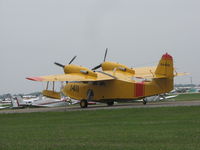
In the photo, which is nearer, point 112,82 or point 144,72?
point 112,82

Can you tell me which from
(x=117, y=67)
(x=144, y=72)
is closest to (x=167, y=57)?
(x=144, y=72)

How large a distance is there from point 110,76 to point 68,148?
104 ft

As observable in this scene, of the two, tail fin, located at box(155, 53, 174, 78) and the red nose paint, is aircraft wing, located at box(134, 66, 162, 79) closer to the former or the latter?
tail fin, located at box(155, 53, 174, 78)

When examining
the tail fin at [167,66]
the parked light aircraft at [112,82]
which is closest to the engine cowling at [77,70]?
the parked light aircraft at [112,82]

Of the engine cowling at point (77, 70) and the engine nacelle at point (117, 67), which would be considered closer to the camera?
the engine cowling at point (77, 70)

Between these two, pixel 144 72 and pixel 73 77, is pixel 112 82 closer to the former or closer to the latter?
pixel 73 77

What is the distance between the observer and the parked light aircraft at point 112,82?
43562 mm

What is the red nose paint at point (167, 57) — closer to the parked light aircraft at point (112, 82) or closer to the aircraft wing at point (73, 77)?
the parked light aircraft at point (112, 82)

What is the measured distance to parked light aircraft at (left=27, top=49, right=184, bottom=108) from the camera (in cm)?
4356

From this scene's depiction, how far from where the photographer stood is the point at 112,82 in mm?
45656

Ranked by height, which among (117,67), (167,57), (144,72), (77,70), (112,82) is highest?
(167,57)

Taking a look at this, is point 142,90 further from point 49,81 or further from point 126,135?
point 126,135

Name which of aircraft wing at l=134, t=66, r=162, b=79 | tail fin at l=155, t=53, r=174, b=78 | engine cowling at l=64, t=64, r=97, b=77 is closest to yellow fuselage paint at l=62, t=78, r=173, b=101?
tail fin at l=155, t=53, r=174, b=78

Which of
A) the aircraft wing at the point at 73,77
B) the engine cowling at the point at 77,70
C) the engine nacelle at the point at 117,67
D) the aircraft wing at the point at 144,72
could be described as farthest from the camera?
the engine nacelle at the point at 117,67
